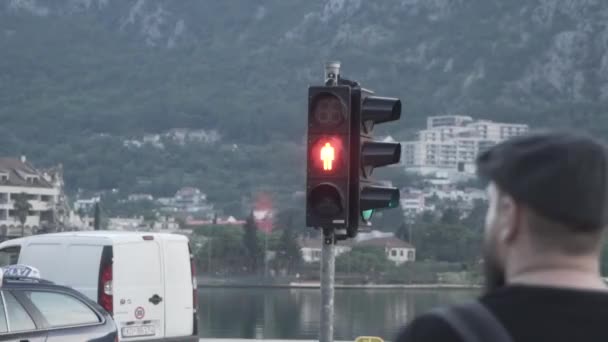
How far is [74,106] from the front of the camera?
161 metres

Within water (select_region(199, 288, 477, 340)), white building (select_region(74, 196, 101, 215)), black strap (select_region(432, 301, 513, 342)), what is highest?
white building (select_region(74, 196, 101, 215))

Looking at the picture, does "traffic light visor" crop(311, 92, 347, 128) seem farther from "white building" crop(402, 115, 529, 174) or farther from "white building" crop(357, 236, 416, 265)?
"white building" crop(402, 115, 529, 174)

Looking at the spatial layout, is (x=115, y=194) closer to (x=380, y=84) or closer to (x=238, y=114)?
(x=238, y=114)

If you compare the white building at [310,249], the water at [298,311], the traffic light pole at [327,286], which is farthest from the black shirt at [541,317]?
the white building at [310,249]

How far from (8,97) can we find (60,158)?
24.1 meters

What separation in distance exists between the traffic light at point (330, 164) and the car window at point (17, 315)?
95.0 inches

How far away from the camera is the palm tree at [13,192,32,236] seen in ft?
223

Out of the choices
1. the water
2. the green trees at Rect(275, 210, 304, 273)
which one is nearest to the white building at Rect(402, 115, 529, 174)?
the green trees at Rect(275, 210, 304, 273)

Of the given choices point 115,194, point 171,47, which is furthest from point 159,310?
point 171,47

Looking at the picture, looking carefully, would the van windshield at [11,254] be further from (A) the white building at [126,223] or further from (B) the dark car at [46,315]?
(A) the white building at [126,223]

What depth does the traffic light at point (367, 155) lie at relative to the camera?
9836 mm

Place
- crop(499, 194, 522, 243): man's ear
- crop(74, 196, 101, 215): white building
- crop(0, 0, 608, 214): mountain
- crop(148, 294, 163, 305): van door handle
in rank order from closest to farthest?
1. crop(499, 194, 522, 243): man's ear
2. crop(148, 294, 163, 305): van door handle
3. crop(74, 196, 101, 215): white building
4. crop(0, 0, 608, 214): mountain

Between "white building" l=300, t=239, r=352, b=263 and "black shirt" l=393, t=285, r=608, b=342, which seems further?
"white building" l=300, t=239, r=352, b=263

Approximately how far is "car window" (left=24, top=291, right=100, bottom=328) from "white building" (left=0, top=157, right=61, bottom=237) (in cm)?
5738
